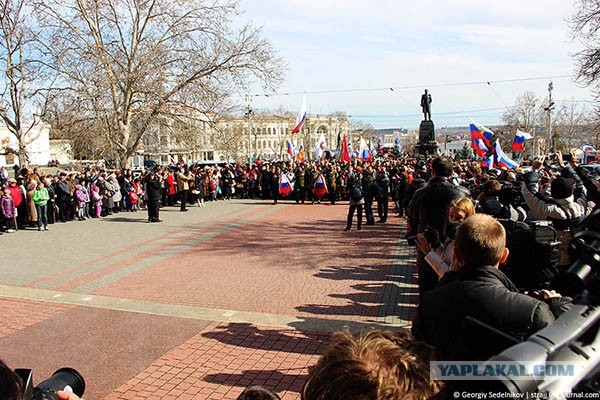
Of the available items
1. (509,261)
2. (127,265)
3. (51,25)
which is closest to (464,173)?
(127,265)

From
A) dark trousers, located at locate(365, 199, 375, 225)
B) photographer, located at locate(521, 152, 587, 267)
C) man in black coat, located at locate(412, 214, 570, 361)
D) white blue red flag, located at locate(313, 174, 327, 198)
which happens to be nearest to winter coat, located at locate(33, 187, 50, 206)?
dark trousers, located at locate(365, 199, 375, 225)

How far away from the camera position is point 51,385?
79.9 inches

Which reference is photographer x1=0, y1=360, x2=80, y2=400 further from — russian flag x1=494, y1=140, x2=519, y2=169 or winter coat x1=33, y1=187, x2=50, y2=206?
winter coat x1=33, y1=187, x2=50, y2=206

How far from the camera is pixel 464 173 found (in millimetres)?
15711

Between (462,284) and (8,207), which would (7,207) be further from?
(462,284)

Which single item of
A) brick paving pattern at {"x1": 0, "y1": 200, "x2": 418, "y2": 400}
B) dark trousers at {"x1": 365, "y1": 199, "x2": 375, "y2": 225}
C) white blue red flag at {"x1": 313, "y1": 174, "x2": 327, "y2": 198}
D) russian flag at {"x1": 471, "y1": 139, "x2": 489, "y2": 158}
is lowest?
brick paving pattern at {"x1": 0, "y1": 200, "x2": 418, "y2": 400}

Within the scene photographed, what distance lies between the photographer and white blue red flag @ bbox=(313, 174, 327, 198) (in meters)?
22.8

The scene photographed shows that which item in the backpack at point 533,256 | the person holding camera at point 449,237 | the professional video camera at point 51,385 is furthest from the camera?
the person holding camera at point 449,237

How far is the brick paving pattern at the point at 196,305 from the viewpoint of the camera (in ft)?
17.3

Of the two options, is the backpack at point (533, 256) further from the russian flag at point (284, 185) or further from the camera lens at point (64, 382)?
the russian flag at point (284, 185)

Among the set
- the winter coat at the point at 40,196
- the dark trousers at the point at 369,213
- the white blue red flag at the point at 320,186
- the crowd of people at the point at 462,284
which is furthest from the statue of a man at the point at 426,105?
the winter coat at the point at 40,196

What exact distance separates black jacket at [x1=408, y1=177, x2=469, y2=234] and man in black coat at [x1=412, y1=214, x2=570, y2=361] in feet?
8.10

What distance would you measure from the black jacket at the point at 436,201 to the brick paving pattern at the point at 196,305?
5.09 feet

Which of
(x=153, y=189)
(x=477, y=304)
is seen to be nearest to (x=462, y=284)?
(x=477, y=304)
